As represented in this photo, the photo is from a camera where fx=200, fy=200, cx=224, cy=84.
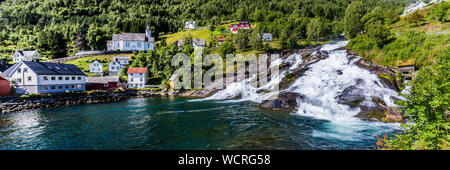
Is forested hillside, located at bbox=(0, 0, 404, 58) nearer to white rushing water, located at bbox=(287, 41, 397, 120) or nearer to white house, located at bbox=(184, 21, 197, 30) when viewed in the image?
white house, located at bbox=(184, 21, 197, 30)

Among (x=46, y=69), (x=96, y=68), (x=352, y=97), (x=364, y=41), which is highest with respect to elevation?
(x=364, y=41)

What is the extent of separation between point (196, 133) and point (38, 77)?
50.4 m

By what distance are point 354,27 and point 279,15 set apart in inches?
4068

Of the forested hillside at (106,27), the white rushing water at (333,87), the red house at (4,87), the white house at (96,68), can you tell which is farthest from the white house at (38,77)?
the forested hillside at (106,27)

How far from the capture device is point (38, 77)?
4753 centimetres

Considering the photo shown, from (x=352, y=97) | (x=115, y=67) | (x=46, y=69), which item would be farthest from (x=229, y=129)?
(x=115, y=67)

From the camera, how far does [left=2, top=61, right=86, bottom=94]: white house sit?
155ft

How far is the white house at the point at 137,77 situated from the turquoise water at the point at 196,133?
1655 inches

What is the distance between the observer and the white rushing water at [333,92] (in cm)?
2073

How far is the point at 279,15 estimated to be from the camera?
169875 millimetres

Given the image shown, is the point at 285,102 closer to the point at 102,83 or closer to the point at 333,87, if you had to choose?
the point at 333,87

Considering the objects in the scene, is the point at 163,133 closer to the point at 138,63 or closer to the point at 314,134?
the point at 314,134

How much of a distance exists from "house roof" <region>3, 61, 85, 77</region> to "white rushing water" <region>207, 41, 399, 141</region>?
41757mm
